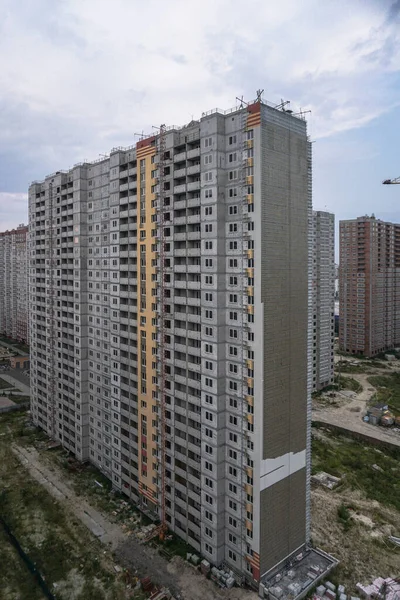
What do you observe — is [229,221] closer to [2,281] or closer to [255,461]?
[255,461]

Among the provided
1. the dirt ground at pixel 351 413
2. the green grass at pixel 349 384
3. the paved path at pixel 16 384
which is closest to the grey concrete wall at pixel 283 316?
the dirt ground at pixel 351 413

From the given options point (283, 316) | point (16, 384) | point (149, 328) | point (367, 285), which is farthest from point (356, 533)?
point (367, 285)

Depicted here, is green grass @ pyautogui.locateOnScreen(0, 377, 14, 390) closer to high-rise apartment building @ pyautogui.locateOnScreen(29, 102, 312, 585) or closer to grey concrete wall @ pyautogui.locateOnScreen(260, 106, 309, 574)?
high-rise apartment building @ pyautogui.locateOnScreen(29, 102, 312, 585)

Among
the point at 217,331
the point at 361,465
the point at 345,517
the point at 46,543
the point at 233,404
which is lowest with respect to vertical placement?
the point at 345,517

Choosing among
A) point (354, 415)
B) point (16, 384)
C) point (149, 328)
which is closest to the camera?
point (149, 328)

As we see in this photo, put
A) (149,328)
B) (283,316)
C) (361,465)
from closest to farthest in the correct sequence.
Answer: (283,316) → (149,328) → (361,465)

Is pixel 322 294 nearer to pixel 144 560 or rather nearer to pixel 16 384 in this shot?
pixel 144 560
